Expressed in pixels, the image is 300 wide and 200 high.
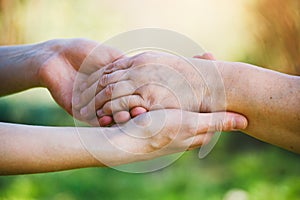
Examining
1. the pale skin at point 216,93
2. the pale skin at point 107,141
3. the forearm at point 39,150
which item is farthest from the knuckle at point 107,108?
the forearm at point 39,150

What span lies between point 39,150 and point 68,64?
20.4 inches

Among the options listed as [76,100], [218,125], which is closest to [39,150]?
[76,100]

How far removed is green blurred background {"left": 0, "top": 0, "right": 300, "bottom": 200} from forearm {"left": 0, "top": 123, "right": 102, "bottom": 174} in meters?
1.49

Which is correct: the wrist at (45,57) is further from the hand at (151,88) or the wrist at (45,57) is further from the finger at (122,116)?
the finger at (122,116)

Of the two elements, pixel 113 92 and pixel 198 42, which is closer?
pixel 113 92

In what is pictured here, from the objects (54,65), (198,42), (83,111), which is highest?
(54,65)

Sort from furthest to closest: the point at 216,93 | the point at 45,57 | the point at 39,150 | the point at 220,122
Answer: the point at 45,57, the point at 216,93, the point at 220,122, the point at 39,150

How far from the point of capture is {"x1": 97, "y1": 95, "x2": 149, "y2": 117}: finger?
6.48 feet

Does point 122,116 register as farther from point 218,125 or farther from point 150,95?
point 218,125

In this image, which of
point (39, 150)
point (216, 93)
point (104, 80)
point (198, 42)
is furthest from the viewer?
point (198, 42)

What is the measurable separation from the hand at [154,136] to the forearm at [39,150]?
0.05 m

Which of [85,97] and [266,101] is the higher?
[266,101]

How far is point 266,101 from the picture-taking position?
190cm

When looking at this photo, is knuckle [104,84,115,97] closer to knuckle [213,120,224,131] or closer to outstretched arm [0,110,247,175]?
outstretched arm [0,110,247,175]
